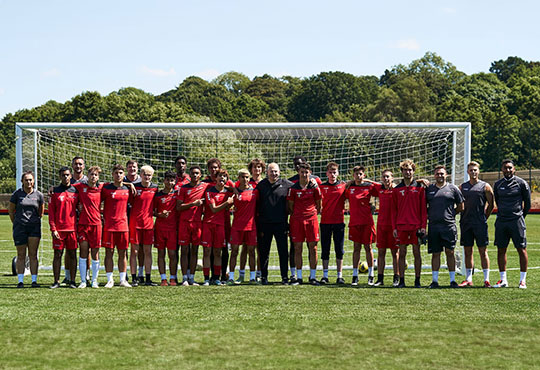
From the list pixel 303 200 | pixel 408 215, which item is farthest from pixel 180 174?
pixel 408 215

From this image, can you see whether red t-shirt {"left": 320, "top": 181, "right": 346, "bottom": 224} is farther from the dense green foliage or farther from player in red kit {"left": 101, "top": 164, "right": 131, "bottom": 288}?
the dense green foliage

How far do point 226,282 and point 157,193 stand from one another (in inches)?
63.9

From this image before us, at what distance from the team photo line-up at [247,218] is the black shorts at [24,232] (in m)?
0.01

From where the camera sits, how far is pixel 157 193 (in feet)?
31.3

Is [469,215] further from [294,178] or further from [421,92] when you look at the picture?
[421,92]

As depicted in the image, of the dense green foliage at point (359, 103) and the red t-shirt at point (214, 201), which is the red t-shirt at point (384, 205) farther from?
the dense green foliage at point (359, 103)

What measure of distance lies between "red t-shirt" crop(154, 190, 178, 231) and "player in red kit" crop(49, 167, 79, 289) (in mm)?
1119

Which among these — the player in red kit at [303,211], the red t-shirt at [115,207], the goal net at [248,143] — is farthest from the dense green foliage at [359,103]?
the red t-shirt at [115,207]

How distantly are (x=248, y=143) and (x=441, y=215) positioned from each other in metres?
5.99

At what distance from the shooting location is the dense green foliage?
1474 inches

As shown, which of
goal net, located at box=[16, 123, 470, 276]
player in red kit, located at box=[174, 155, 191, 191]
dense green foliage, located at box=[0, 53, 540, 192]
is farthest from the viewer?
dense green foliage, located at box=[0, 53, 540, 192]

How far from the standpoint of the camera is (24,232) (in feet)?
30.7

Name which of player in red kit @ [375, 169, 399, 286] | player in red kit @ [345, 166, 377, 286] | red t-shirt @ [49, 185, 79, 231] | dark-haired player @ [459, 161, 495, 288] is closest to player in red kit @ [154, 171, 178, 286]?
red t-shirt @ [49, 185, 79, 231]

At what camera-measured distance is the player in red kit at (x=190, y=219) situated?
30.9 feet
